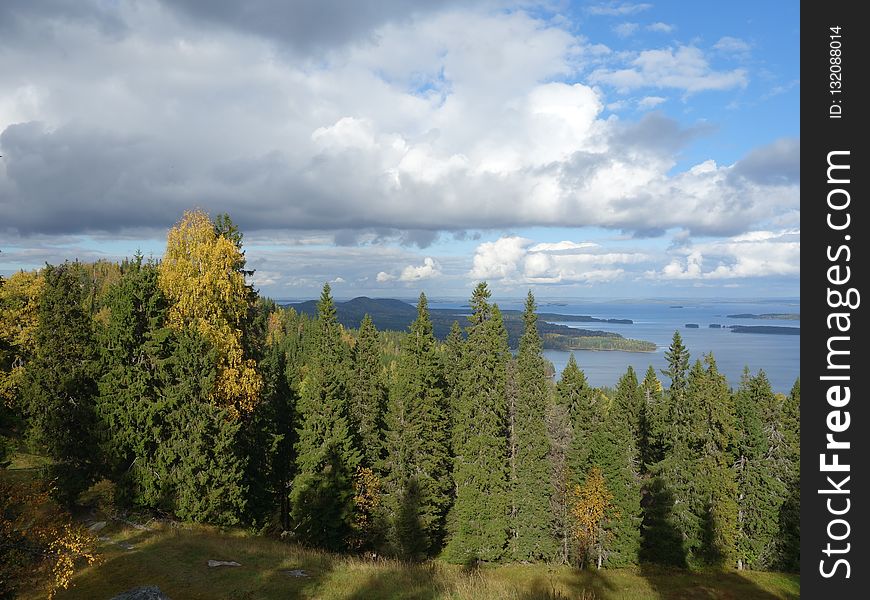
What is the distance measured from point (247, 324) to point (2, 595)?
1771 centimetres

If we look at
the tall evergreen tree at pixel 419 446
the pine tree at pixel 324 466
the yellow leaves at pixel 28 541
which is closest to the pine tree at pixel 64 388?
the pine tree at pixel 324 466

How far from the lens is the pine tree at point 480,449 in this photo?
1458 inches

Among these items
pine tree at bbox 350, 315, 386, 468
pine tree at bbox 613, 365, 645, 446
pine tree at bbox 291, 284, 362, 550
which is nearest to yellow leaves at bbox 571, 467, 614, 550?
pine tree at bbox 613, 365, 645, 446

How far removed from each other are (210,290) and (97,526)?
13015 mm

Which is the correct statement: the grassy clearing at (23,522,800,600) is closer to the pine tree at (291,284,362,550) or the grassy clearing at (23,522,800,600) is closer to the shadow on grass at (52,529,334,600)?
the shadow on grass at (52,529,334,600)

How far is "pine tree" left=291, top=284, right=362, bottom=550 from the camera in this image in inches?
1265

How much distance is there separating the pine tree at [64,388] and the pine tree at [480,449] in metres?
24.0

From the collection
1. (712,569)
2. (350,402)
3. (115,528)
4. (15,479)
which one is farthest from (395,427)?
(712,569)

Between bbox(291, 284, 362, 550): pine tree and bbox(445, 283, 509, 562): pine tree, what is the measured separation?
864cm

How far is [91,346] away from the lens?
2791 centimetres

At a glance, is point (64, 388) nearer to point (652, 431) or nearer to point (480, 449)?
point (480, 449)

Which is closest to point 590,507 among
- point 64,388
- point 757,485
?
point 757,485
